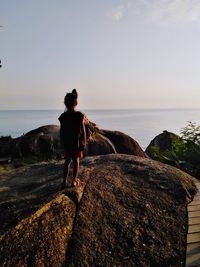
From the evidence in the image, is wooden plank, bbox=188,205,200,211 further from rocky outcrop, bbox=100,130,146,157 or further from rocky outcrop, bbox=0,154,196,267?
rocky outcrop, bbox=100,130,146,157

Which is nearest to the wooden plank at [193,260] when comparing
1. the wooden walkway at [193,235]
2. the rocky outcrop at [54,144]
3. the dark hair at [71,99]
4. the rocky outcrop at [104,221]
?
the wooden walkway at [193,235]

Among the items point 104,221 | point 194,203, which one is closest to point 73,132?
point 104,221

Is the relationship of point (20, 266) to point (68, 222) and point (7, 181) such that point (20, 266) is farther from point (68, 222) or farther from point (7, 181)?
point (7, 181)

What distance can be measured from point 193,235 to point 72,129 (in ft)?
10.8

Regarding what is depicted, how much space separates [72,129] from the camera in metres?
7.59

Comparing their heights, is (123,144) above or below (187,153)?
below

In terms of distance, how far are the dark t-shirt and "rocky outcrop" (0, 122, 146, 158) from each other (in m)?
10.4

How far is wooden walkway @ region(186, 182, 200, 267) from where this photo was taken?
18.5 ft

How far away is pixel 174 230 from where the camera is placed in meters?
6.57

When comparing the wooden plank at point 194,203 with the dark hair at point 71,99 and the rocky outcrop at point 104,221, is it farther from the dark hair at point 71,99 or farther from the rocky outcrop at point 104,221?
the dark hair at point 71,99

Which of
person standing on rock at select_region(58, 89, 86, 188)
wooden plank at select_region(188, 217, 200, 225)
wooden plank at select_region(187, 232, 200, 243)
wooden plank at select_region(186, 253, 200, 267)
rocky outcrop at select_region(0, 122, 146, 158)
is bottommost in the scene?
rocky outcrop at select_region(0, 122, 146, 158)

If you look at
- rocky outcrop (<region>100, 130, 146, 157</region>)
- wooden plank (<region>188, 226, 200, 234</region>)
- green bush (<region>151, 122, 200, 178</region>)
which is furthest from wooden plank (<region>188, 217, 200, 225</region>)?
rocky outcrop (<region>100, 130, 146, 157</region>)

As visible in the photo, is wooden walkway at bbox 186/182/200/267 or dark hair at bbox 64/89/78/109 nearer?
wooden walkway at bbox 186/182/200/267

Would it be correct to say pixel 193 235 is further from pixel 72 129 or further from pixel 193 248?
pixel 72 129
